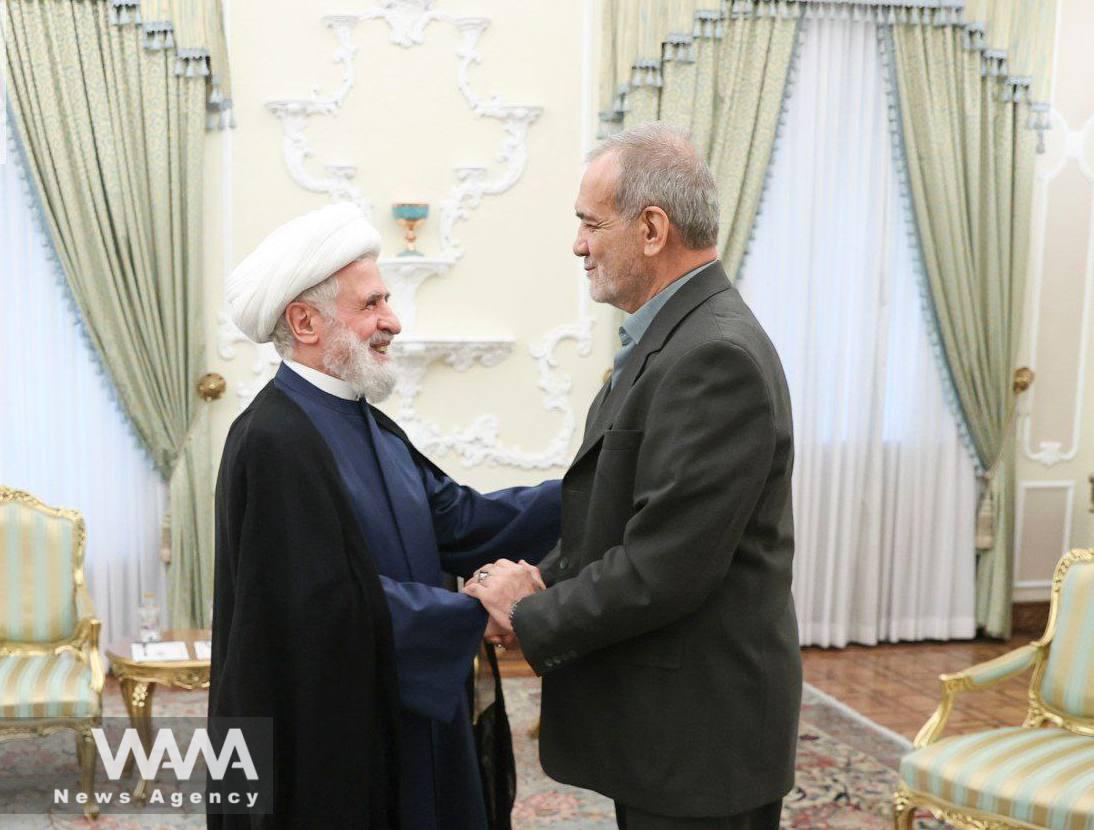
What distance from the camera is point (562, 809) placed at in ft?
12.3

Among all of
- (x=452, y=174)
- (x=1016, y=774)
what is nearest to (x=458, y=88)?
(x=452, y=174)

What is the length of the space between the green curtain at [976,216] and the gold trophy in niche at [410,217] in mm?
2374

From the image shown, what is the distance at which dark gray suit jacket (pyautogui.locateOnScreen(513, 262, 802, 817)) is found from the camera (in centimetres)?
185

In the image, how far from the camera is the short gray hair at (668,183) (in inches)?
79.0

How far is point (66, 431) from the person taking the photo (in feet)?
16.3

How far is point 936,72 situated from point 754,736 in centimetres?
445

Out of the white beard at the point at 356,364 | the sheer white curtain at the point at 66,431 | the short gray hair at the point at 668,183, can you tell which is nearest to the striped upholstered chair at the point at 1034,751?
the short gray hair at the point at 668,183

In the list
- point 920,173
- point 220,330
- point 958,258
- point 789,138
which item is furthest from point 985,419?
point 220,330

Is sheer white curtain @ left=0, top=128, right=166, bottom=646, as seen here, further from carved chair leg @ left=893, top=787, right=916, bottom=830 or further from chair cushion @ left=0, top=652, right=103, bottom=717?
carved chair leg @ left=893, top=787, right=916, bottom=830

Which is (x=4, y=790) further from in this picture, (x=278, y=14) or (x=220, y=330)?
(x=278, y=14)

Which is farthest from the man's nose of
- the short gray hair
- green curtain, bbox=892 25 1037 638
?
green curtain, bbox=892 25 1037 638

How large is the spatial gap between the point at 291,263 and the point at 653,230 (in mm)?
667

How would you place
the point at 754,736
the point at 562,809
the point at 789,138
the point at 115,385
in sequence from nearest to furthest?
1. the point at 754,736
2. the point at 562,809
3. the point at 115,385
4. the point at 789,138

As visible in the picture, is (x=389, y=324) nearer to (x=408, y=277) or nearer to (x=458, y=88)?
(x=408, y=277)
